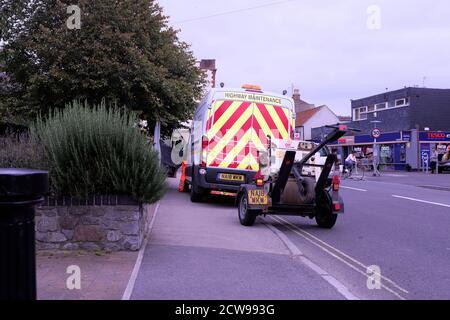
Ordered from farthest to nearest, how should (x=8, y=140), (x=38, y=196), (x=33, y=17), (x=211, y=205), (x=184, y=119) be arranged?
1. (x=184, y=119)
2. (x=33, y=17)
3. (x=211, y=205)
4. (x=8, y=140)
5. (x=38, y=196)

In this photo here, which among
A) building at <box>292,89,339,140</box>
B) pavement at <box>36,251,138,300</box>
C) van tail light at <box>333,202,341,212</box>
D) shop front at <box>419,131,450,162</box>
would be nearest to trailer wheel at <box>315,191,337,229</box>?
van tail light at <box>333,202,341,212</box>

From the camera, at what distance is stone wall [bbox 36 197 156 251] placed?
21.7ft

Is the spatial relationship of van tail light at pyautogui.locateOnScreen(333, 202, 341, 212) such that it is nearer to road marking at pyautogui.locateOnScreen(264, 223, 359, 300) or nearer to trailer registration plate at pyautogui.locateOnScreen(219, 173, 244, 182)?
road marking at pyautogui.locateOnScreen(264, 223, 359, 300)

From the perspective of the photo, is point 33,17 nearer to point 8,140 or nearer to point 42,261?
point 8,140

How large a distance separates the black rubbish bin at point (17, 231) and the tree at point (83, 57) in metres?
10.8

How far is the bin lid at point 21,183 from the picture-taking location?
2.48 meters

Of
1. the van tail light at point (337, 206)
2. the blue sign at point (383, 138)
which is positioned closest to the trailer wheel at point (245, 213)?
the van tail light at point (337, 206)

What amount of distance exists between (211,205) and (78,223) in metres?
6.54

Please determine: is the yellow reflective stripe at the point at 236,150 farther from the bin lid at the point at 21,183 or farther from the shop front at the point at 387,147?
the shop front at the point at 387,147

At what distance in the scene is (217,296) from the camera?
192 inches

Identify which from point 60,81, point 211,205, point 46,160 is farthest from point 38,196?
point 60,81

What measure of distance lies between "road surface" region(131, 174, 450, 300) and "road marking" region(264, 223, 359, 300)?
1 cm

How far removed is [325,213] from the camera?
387 inches

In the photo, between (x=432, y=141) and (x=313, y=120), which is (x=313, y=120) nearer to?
(x=313, y=120)
